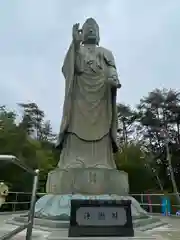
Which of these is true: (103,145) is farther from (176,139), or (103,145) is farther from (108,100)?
(176,139)

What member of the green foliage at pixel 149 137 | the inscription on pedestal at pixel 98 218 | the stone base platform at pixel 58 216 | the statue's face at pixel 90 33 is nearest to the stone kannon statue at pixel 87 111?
the statue's face at pixel 90 33

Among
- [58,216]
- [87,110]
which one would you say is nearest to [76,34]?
[87,110]

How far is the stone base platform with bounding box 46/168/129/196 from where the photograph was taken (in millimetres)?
7012

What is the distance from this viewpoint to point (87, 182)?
277 inches

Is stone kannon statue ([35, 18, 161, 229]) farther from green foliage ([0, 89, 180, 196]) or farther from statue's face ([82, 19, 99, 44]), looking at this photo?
green foliage ([0, 89, 180, 196])

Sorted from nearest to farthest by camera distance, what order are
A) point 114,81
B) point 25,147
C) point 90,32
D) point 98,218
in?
point 98,218 → point 114,81 → point 90,32 → point 25,147

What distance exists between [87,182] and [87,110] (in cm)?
158

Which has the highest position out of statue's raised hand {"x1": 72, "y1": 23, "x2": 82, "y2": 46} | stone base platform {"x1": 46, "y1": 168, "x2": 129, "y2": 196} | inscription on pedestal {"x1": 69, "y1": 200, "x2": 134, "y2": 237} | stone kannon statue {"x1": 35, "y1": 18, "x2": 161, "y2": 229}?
statue's raised hand {"x1": 72, "y1": 23, "x2": 82, "y2": 46}

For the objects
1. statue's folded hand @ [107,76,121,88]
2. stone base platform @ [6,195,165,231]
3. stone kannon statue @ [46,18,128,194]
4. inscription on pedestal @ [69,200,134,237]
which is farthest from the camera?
statue's folded hand @ [107,76,121,88]

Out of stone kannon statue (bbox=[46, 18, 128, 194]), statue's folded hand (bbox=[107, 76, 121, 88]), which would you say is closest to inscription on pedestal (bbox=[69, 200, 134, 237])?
stone kannon statue (bbox=[46, 18, 128, 194])

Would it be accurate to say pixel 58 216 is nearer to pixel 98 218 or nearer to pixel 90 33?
pixel 98 218

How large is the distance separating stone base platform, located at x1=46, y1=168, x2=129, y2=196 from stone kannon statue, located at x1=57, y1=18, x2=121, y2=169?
37 cm

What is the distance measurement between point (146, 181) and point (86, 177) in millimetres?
13631

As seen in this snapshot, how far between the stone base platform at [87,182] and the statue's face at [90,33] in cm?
294
